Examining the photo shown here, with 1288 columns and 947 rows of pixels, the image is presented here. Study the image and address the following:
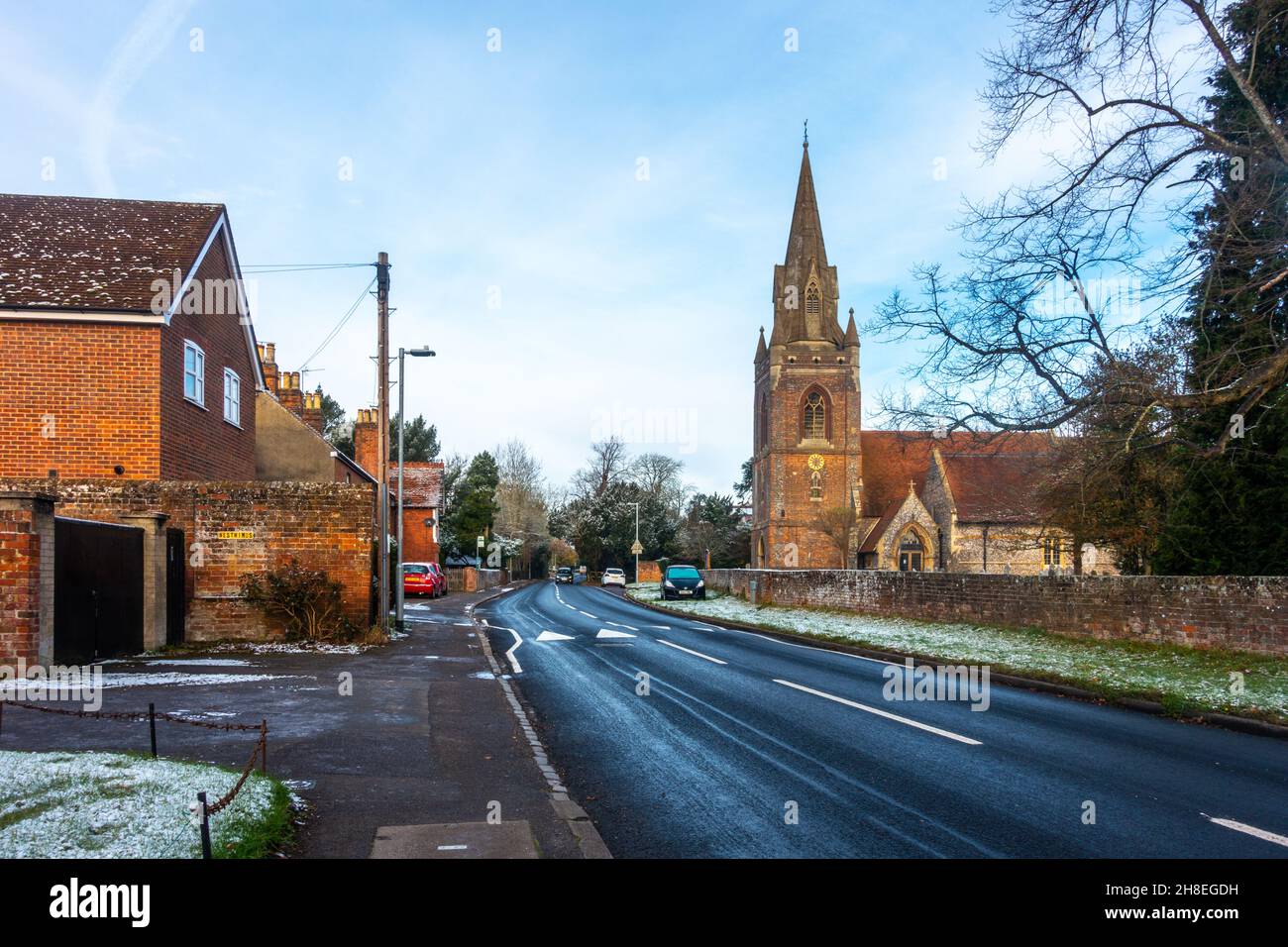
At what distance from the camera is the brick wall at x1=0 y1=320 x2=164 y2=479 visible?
60.0 feet

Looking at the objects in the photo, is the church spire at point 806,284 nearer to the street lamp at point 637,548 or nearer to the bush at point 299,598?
the street lamp at point 637,548

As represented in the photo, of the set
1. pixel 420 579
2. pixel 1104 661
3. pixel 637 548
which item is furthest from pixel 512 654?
pixel 637 548

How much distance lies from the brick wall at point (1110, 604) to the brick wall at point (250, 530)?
1385cm

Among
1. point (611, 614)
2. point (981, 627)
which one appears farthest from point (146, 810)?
point (611, 614)

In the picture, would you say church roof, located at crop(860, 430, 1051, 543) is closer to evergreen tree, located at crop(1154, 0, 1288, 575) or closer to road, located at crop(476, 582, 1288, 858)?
evergreen tree, located at crop(1154, 0, 1288, 575)

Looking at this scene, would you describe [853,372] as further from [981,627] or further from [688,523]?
[981,627]

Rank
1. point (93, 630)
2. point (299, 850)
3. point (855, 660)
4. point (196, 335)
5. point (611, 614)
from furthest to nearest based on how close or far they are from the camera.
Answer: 1. point (611, 614)
2. point (196, 335)
3. point (855, 660)
4. point (93, 630)
5. point (299, 850)

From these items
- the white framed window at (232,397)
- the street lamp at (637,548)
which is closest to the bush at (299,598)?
the white framed window at (232,397)

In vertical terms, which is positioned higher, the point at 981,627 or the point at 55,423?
the point at 55,423

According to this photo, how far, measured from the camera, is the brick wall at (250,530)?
1678 centimetres

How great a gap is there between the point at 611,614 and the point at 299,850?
91.1 feet

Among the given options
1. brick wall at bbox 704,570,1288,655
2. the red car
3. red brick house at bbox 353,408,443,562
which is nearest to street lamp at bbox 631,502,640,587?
red brick house at bbox 353,408,443,562

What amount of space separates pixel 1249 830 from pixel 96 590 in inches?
553

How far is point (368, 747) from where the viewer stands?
854 centimetres
